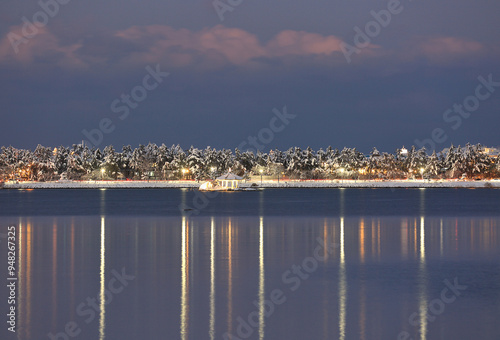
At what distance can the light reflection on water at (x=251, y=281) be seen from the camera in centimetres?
1363

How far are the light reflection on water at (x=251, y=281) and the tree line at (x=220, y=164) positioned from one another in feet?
403

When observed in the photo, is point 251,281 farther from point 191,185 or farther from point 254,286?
point 191,185

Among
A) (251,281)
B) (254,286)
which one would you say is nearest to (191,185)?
(251,281)

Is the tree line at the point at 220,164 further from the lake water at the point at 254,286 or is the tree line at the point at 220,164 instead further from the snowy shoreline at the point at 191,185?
the lake water at the point at 254,286

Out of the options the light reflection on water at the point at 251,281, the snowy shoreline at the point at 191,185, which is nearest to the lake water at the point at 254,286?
the light reflection on water at the point at 251,281

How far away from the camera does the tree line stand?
162875 mm

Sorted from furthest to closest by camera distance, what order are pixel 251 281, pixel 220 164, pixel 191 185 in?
pixel 220 164, pixel 191 185, pixel 251 281

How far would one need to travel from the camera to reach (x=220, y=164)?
16725 centimetres

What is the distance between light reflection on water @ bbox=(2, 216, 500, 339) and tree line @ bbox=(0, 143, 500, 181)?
122953mm

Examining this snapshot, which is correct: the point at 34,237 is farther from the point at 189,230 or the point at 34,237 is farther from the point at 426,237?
the point at 426,237

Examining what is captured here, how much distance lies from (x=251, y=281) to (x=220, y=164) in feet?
488

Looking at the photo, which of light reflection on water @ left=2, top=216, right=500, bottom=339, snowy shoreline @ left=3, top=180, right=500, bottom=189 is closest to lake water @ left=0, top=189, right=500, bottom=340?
light reflection on water @ left=2, top=216, right=500, bottom=339

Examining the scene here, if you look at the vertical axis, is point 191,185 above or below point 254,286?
above

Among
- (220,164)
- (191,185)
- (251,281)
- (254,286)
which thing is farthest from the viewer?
(220,164)
